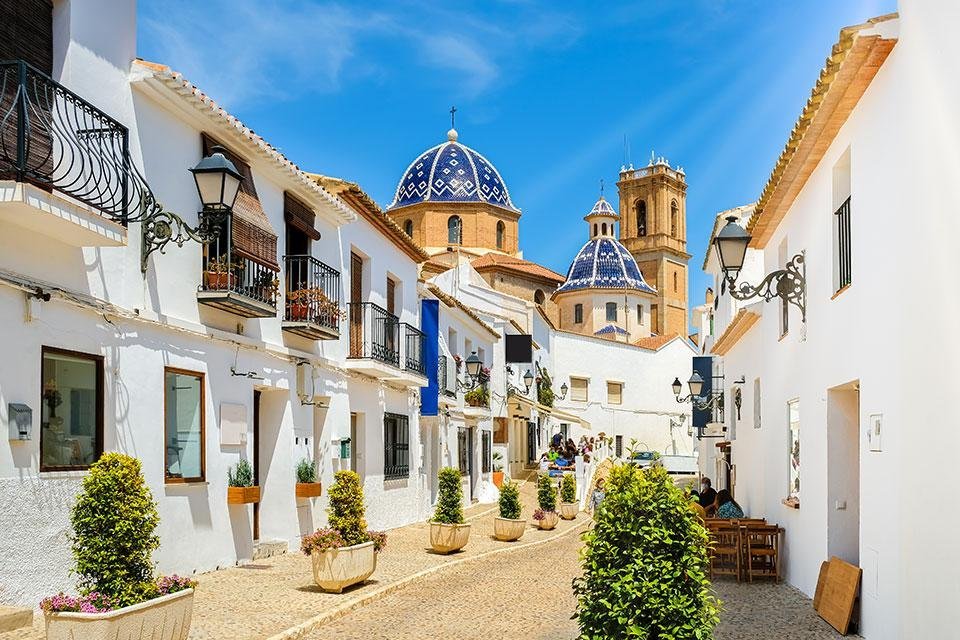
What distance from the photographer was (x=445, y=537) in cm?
1574

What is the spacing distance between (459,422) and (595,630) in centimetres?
2177

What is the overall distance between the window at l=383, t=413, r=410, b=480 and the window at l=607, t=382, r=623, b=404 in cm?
3396

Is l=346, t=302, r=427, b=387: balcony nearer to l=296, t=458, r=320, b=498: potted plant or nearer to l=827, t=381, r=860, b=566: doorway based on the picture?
l=296, t=458, r=320, b=498: potted plant

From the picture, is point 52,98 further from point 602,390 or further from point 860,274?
point 602,390

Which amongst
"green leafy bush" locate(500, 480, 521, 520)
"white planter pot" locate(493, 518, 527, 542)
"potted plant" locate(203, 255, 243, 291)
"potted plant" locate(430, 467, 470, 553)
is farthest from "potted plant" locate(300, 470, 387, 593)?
"green leafy bush" locate(500, 480, 521, 520)

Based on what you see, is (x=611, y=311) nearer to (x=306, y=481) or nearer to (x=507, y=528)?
(x=507, y=528)

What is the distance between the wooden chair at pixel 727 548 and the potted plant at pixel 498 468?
17859 millimetres

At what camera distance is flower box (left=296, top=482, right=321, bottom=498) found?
49.9ft

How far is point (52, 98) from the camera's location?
9.30m

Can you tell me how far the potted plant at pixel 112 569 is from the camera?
6906 mm

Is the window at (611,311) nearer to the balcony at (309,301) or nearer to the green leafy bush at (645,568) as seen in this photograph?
the balcony at (309,301)

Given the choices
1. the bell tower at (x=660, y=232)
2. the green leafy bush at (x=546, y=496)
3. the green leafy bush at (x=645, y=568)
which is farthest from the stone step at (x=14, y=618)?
the bell tower at (x=660, y=232)

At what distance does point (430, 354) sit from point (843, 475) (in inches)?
541

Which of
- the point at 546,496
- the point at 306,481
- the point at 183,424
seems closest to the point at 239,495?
the point at 183,424
